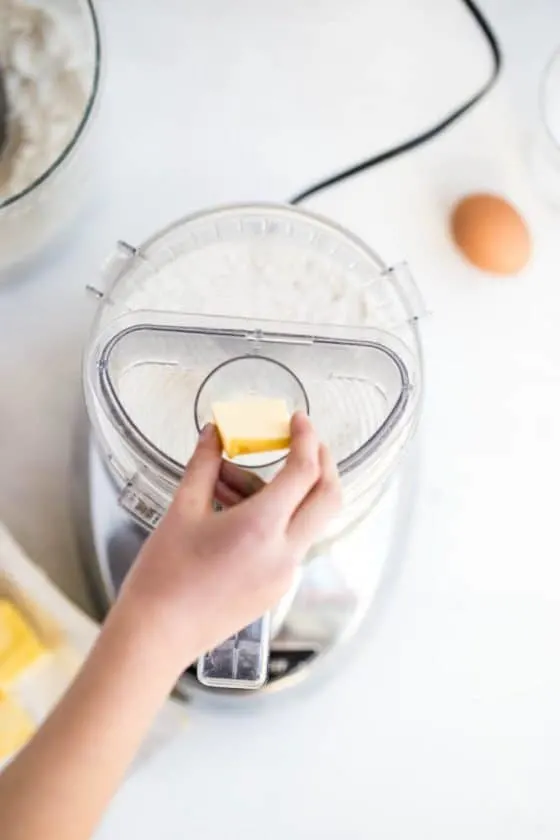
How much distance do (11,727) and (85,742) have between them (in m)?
0.17

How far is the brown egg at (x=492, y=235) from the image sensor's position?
0.58m

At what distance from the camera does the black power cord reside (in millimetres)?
600

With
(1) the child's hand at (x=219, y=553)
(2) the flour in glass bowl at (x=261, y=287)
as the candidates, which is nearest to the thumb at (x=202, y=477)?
(1) the child's hand at (x=219, y=553)

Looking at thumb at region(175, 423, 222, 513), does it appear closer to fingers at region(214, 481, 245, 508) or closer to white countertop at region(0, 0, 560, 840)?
fingers at region(214, 481, 245, 508)

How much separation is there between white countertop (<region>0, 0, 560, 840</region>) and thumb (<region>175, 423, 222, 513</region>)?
218mm

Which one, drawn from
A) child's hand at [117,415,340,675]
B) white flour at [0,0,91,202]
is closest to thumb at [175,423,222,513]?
child's hand at [117,415,340,675]

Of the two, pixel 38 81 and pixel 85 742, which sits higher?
pixel 38 81

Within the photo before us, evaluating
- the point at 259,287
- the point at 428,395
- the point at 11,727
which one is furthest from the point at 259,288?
the point at 11,727

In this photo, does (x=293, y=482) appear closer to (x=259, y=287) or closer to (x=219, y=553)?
(x=219, y=553)

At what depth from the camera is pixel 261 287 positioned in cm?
51

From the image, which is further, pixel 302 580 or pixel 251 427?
pixel 302 580

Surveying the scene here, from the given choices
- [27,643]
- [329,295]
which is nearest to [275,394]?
[329,295]

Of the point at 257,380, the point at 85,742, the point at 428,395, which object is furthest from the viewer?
the point at 428,395

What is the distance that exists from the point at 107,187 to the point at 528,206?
28 cm
